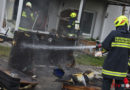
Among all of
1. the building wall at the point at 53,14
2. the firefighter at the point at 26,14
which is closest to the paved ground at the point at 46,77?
the firefighter at the point at 26,14

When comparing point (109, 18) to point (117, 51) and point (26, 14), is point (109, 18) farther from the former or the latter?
point (117, 51)

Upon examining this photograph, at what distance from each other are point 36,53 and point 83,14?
5.36 m

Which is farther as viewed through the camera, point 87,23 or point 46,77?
point 87,23

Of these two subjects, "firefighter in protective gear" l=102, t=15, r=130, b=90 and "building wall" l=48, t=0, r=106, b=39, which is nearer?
"firefighter in protective gear" l=102, t=15, r=130, b=90

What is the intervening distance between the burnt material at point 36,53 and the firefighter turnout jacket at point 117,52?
2517 millimetres

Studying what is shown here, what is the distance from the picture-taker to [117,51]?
4.23m

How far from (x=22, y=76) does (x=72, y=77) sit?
1.24 m

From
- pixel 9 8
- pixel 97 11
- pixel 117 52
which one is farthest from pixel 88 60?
pixel 117 52

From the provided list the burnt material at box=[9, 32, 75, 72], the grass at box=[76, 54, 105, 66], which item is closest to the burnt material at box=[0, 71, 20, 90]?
the burnt material at box=[9, 32, 75, 72]

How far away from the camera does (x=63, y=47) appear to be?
25.2 feet

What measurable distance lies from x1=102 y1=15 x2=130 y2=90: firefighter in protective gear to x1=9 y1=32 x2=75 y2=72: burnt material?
251 centimetres

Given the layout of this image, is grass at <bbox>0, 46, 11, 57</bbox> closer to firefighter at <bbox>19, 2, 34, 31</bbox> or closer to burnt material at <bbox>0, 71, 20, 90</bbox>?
firefighter at <bbox>19, 2, 34, 31</bbox>

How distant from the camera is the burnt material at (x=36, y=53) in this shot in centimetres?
596

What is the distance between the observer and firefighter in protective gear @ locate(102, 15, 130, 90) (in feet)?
13.8
